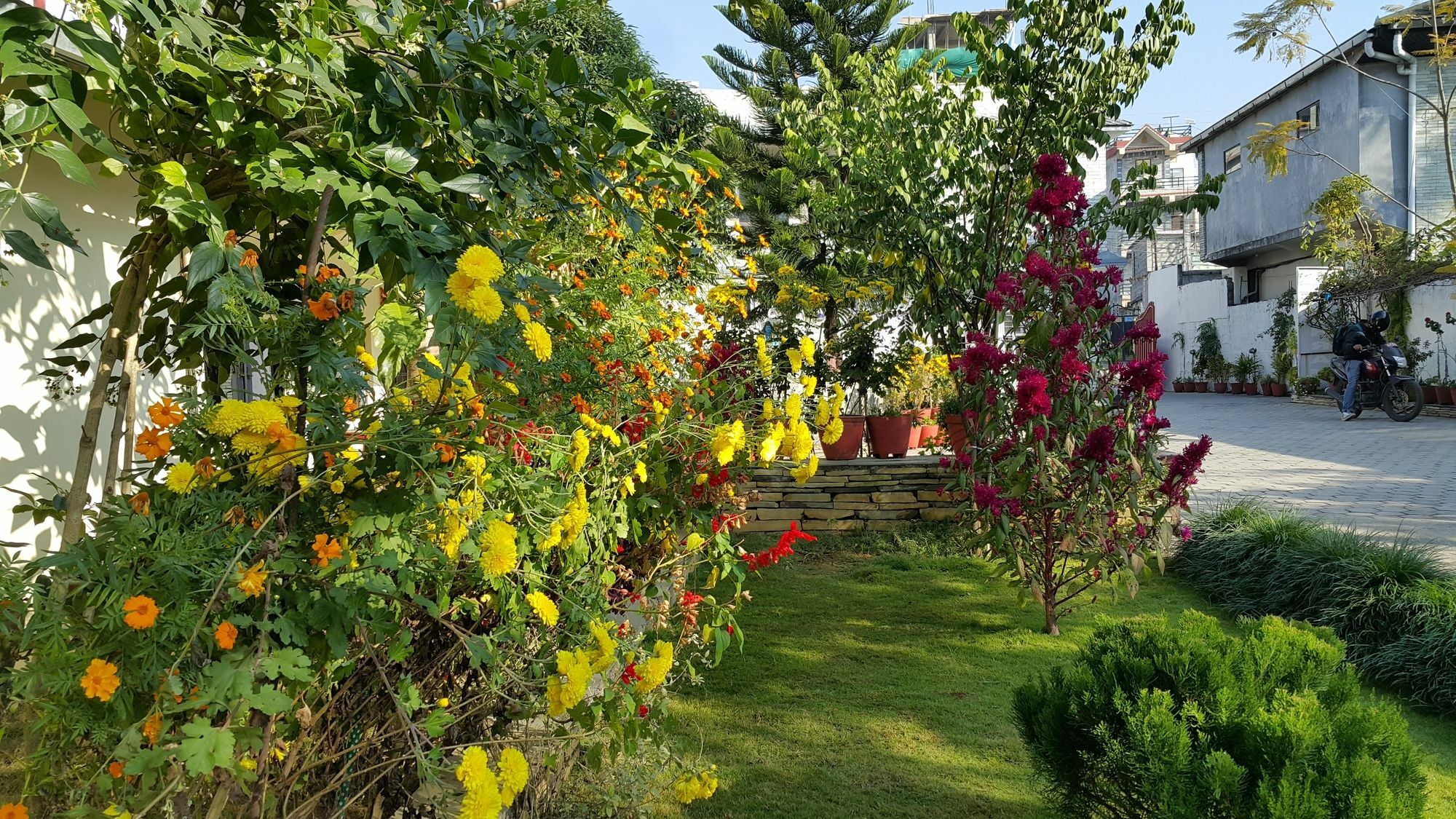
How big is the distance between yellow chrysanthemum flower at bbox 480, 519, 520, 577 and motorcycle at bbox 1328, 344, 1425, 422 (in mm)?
16037

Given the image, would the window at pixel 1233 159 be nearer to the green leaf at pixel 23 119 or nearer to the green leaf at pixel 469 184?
the green leaf at pixel 469 184

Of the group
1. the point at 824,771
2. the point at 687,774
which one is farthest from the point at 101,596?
the point at 824,771

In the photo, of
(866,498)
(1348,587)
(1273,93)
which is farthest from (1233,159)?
(1348,587)

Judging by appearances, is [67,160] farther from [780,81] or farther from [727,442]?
[780,81]

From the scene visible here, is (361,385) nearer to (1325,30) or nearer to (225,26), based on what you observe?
(225,26)

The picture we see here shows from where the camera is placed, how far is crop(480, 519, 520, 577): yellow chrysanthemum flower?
1.58m

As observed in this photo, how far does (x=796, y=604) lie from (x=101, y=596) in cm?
414

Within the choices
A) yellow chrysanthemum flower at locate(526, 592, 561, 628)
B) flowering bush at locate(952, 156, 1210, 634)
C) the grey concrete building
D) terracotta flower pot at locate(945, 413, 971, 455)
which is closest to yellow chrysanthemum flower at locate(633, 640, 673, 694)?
yellow chrysanthemum flower at locate(526, 592, 561, 628)

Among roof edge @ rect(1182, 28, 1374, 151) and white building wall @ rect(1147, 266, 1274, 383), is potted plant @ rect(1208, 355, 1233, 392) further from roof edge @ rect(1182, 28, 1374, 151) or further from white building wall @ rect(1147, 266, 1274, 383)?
Answer: roof edge @ rect(1182, 28, 1374, 151)

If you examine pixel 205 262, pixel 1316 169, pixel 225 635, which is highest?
pixel 1316 169

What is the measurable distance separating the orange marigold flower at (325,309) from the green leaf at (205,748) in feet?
2.14

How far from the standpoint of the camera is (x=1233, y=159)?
2395 centimetres

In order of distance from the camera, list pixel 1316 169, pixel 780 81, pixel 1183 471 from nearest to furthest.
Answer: pixel 1183 471 → pixel 780 81 → pixel 1316 169

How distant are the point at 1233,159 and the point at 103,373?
87.9 ft
